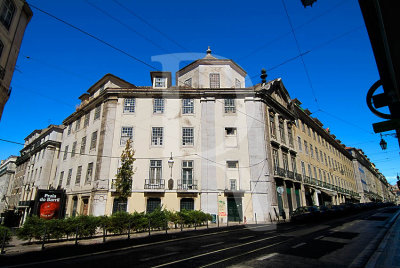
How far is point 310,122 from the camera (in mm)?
42000

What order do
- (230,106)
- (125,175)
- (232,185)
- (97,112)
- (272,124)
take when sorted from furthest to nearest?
(272,124) → (97,112) → (230,106) → (232,185) → (125,175)

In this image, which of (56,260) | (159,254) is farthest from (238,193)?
(56,260)

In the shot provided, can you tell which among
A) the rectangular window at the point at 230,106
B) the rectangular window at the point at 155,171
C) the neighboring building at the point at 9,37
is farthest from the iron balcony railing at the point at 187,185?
the neighboring building at the point at 9,37

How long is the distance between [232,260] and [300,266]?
78.1 inches

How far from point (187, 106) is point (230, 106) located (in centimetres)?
509

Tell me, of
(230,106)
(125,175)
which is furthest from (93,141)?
(230,106)

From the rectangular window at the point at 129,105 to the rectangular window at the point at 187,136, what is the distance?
648 cm

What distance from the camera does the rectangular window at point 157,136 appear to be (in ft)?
81.9

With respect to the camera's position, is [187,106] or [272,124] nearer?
[187,106]

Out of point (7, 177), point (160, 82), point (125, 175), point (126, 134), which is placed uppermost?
point (160, 82)

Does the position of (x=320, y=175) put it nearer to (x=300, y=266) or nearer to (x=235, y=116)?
(x=235, y=116)

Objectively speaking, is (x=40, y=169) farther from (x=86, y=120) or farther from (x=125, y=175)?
(x=125, y=175)

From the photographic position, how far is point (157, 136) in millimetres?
25188

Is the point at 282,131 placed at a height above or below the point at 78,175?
above
